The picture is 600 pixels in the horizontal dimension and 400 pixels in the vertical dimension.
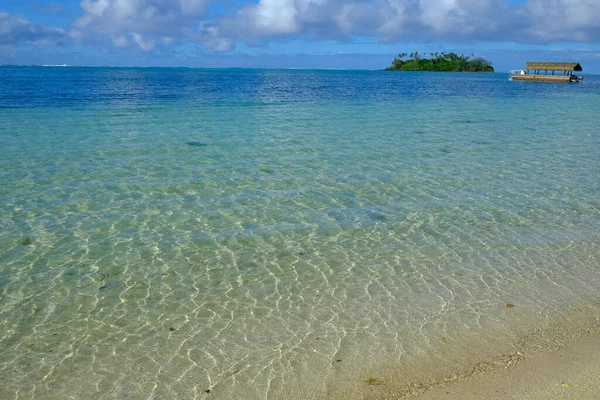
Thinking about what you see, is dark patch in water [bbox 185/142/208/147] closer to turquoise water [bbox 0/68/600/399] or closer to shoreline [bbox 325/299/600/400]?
turquoise water [bbox 0/68/600/399]

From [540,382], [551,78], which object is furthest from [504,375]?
[551,78]

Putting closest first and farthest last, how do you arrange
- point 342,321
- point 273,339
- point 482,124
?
point 273,339 → point 342,321 → point 482,124

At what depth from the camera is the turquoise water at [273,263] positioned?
17.6ft

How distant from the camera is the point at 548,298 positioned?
688cm

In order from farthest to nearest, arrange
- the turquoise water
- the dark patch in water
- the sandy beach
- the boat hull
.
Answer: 1. the boat hull
2. the dark patch in water
3. the turquoise water
4. the sandy beach

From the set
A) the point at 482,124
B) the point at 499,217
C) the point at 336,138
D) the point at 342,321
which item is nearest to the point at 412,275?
the point at 342,321

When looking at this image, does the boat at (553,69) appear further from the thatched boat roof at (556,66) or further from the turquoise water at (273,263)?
the turquoise water at (273,263)

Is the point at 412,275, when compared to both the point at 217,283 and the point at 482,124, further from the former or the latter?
the point at 482,124

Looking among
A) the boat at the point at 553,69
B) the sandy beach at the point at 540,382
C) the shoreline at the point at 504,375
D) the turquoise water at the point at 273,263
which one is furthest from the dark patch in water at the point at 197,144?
the boat at the point at 553,69

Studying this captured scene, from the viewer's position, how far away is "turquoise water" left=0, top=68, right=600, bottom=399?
211 inches

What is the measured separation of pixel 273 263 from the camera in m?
7.81

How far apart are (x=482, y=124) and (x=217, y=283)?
21165 mm

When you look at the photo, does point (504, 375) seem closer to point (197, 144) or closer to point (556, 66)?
point (197, 144)

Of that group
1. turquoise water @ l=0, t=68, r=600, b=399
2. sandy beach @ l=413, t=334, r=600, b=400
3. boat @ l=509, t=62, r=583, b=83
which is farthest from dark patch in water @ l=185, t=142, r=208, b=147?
boat @ l=509, t=62, r=583, b=83
